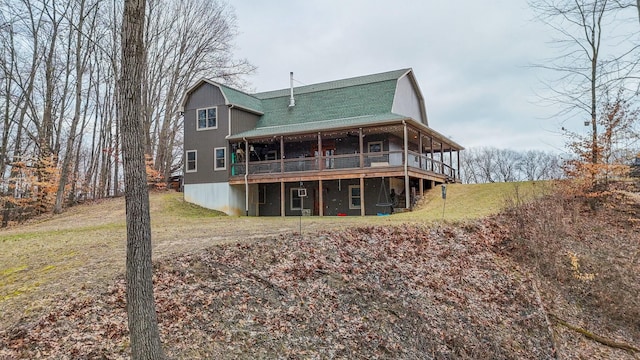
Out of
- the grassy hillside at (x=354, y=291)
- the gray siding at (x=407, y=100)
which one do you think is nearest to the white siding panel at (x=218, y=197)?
the grassy hillside at (x=354, y=291)

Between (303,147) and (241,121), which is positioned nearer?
(241,121)

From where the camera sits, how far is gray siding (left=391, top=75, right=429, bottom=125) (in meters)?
20.7

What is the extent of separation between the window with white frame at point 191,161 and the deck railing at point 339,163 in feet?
8.27

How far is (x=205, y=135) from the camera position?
21953mm

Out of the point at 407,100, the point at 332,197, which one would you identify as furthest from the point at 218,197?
the point at 407,100

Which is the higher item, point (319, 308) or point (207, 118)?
point (207, 118)

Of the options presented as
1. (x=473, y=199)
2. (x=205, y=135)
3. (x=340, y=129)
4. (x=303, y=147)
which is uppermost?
(x=205, y=135)

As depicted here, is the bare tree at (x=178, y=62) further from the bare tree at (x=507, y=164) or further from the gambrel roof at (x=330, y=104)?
the bare tree at (x=507, y=164)

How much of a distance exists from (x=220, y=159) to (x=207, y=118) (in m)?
2.59

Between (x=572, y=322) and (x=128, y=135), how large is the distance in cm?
958

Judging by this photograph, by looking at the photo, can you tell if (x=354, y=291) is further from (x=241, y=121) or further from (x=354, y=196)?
(x=241, y=121)

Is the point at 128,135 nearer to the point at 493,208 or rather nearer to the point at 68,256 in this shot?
the point at 68,256

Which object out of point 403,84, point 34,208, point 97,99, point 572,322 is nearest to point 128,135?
point 572,322

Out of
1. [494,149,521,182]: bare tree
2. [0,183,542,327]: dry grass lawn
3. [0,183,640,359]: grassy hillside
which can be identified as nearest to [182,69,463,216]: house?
[0,183,542,327]: dry grass lawn
